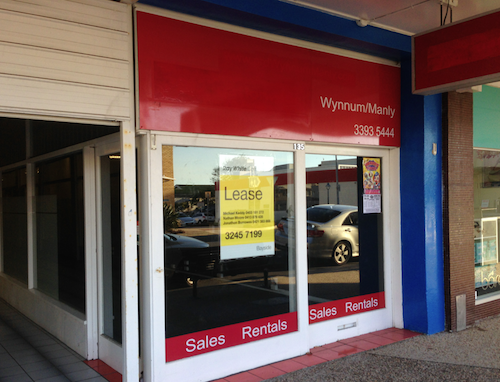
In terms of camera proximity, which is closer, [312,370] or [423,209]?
[312,370]

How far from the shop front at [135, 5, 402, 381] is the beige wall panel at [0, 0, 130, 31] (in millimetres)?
213

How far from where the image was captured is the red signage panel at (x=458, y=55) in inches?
159

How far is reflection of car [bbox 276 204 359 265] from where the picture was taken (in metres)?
5.09

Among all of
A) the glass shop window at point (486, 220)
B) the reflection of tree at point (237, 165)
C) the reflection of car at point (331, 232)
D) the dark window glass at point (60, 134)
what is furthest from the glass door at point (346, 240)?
the dark window glass at point (60, 134)

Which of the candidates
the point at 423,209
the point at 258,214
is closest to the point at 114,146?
the point at 258,214

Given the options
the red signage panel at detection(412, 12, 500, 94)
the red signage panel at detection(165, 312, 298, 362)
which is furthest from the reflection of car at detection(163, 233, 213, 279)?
the red signage panel at detection(412, 12, 500, 94)

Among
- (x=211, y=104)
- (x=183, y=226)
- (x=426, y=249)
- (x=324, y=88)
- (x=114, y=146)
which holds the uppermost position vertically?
(x=324, y=88)

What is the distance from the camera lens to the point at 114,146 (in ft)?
14.1

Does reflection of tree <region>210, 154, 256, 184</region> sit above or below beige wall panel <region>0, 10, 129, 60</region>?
below

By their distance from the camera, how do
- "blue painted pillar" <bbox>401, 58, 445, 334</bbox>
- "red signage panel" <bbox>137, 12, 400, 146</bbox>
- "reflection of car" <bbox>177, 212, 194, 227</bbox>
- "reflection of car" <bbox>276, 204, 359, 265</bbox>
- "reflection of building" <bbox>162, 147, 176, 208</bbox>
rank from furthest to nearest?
"blue painted pillar" <bbox>401, 58, 445, 334</bbox>
"reflection of car" <bbox>276, 204, 359, 265</bbox>
"reflection of car" <bbox>177, 212, 194, 227</bbox>
"reflection of building" <bbox>162, 147, 176, 208</bbox>
"red signage panel" <bbox>137, 12, 400, 146</bbox>

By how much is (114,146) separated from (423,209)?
367 centimetres

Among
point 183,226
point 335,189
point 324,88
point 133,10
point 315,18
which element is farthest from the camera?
point 335,189

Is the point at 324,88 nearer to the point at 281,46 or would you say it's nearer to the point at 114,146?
the point at 281,46

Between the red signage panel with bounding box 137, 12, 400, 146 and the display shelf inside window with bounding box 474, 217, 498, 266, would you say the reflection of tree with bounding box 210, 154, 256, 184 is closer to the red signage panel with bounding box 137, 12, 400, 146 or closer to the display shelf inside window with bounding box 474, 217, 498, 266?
the red signage panel with bounding box 137, 12, 400, 146
